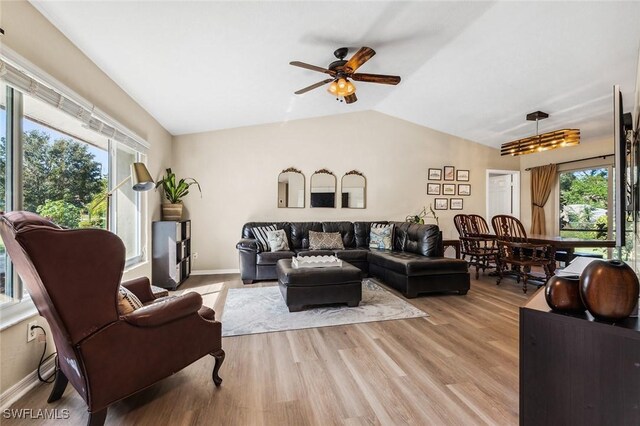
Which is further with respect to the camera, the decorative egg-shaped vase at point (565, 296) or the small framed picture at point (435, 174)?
the small framed picture at point (435, 174)

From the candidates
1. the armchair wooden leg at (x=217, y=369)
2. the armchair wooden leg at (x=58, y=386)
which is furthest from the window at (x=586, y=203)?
the armchair wooden leg at (x=58, y=386)

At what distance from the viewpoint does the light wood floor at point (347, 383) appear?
5.04ft

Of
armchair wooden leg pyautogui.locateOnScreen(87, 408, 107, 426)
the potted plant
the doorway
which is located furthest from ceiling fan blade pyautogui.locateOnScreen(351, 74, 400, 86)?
the doorway

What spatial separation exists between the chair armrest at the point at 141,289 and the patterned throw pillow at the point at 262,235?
→ 2.43 metres

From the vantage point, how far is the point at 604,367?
0.92 metres

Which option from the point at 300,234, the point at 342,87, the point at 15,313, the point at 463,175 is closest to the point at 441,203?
the point at 463,175

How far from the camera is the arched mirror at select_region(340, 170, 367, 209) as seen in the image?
5.60 m

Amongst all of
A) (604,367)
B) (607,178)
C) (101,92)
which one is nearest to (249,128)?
(101,92)

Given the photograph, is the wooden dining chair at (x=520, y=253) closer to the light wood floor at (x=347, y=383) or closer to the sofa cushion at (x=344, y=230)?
the light wood floor at (x=347, y=383)

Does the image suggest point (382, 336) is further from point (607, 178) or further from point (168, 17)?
point (607, 178)

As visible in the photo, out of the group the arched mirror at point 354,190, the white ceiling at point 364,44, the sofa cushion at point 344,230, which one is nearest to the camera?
the white ceiling at point 364,44

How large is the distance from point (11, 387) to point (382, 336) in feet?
8.22

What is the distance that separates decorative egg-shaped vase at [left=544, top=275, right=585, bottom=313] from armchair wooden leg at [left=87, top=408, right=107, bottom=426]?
202 centimetres

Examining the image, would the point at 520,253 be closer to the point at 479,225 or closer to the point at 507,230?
the point at 507,230
